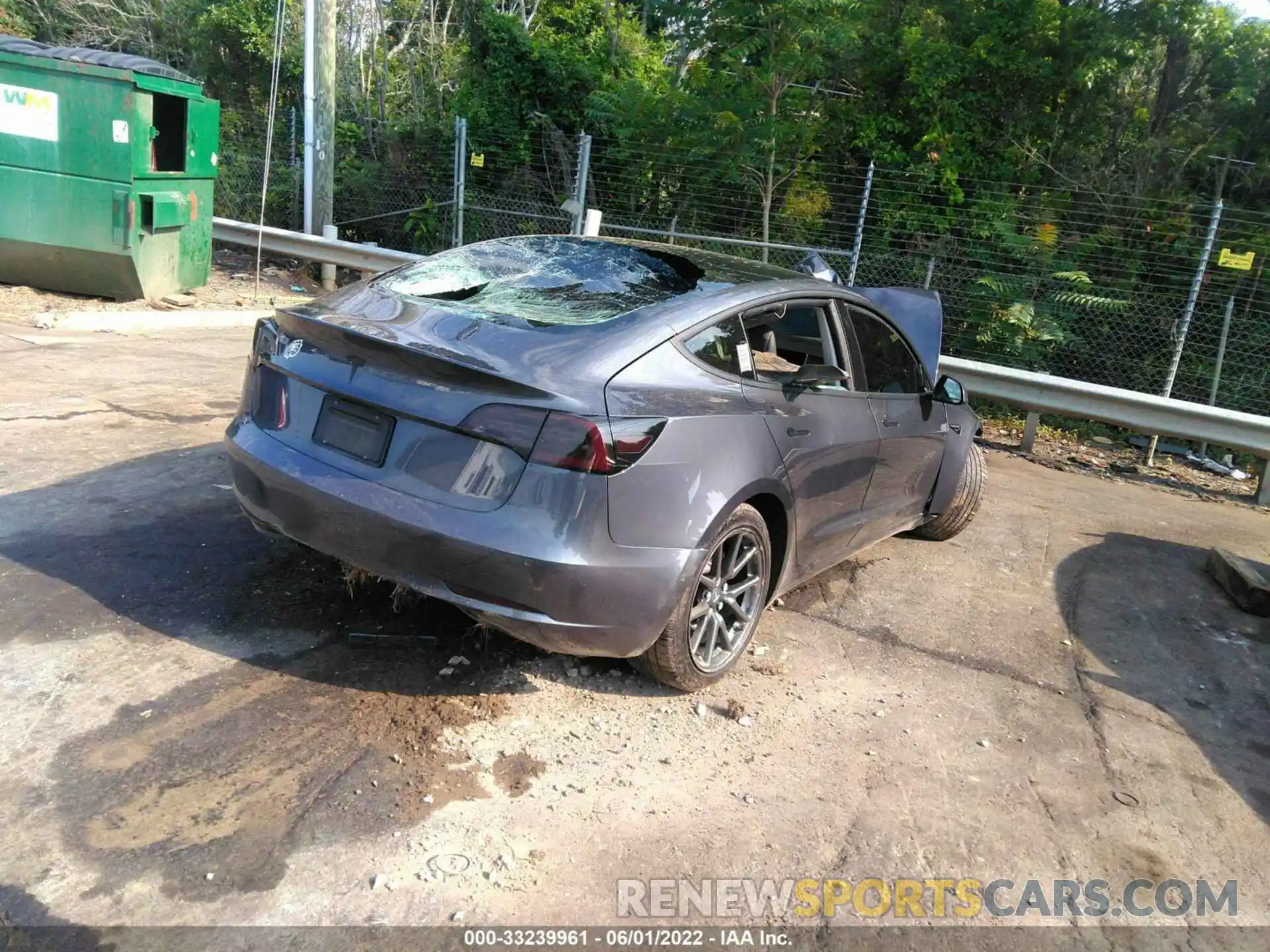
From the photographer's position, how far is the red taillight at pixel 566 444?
10.9 ft

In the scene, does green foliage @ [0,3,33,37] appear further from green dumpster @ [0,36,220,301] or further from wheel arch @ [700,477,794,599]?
wheel arch @ [700,477,794,599]

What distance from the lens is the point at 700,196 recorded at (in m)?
13.3

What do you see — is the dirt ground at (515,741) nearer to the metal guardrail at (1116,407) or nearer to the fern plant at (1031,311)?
the metal guardrail at (1116,407)

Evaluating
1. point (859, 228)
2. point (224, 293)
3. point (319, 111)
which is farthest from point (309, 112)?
point (859, 228)

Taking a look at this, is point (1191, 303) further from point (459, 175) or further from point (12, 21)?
point (12, 21)

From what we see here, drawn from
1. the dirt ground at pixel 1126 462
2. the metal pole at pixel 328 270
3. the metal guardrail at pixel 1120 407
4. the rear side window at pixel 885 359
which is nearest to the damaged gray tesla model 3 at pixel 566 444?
the rear side window at pixel 885 359

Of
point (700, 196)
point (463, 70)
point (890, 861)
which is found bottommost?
point (890, 861)

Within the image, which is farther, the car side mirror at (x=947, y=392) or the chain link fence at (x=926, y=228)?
the chain link fence at (x=926, y=228)

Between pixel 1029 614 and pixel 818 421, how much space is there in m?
1.86

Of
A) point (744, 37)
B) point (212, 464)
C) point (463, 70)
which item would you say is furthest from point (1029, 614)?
point (463, 70)

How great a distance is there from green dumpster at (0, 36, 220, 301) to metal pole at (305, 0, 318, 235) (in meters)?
3.09

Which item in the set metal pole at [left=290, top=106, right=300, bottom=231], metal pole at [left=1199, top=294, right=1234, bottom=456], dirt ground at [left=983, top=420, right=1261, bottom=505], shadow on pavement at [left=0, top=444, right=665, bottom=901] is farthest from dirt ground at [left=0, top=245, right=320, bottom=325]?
metal pole at [left=1199, top=294, right=1234, bottom=456]

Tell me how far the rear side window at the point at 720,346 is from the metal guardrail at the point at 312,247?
29.2 feet

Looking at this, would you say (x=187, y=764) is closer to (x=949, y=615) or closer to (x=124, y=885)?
(x=124, y=885)
